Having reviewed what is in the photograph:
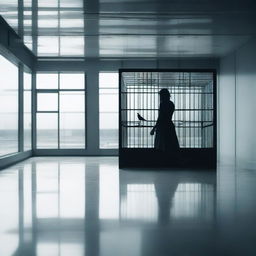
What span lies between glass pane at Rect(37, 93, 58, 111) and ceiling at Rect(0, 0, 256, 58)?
5.87ft

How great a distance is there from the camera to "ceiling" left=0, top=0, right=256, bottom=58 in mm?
6344

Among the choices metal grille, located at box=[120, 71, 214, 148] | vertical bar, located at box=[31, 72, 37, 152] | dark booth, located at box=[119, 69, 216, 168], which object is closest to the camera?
dark booth, located at box=[119, 69, 216, 168]

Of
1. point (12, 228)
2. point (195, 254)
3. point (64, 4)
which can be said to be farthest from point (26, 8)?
point (195, 254)

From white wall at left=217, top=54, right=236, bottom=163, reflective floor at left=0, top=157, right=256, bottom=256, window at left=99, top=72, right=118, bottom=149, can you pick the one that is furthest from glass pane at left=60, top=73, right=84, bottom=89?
reflective floor at left=0, top=157, right=256, bottom=256

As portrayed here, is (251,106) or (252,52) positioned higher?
(252,52)

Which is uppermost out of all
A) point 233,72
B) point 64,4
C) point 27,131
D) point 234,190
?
point 64,4

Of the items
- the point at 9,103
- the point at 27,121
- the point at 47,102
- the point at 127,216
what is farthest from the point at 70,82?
the point at 127,216

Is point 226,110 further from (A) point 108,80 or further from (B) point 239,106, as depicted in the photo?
(A) point 108,80

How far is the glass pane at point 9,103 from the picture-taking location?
908 centimetres

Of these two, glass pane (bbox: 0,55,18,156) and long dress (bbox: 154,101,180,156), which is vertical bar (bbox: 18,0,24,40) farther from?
long dress (bbox: 154,101,180,156)

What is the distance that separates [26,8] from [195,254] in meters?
5.48

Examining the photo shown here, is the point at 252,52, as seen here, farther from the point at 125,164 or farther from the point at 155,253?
the point at 155,253

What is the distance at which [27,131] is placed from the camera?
11.4 metres

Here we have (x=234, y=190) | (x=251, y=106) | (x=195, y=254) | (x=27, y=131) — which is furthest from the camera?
(x=27, y=131)
